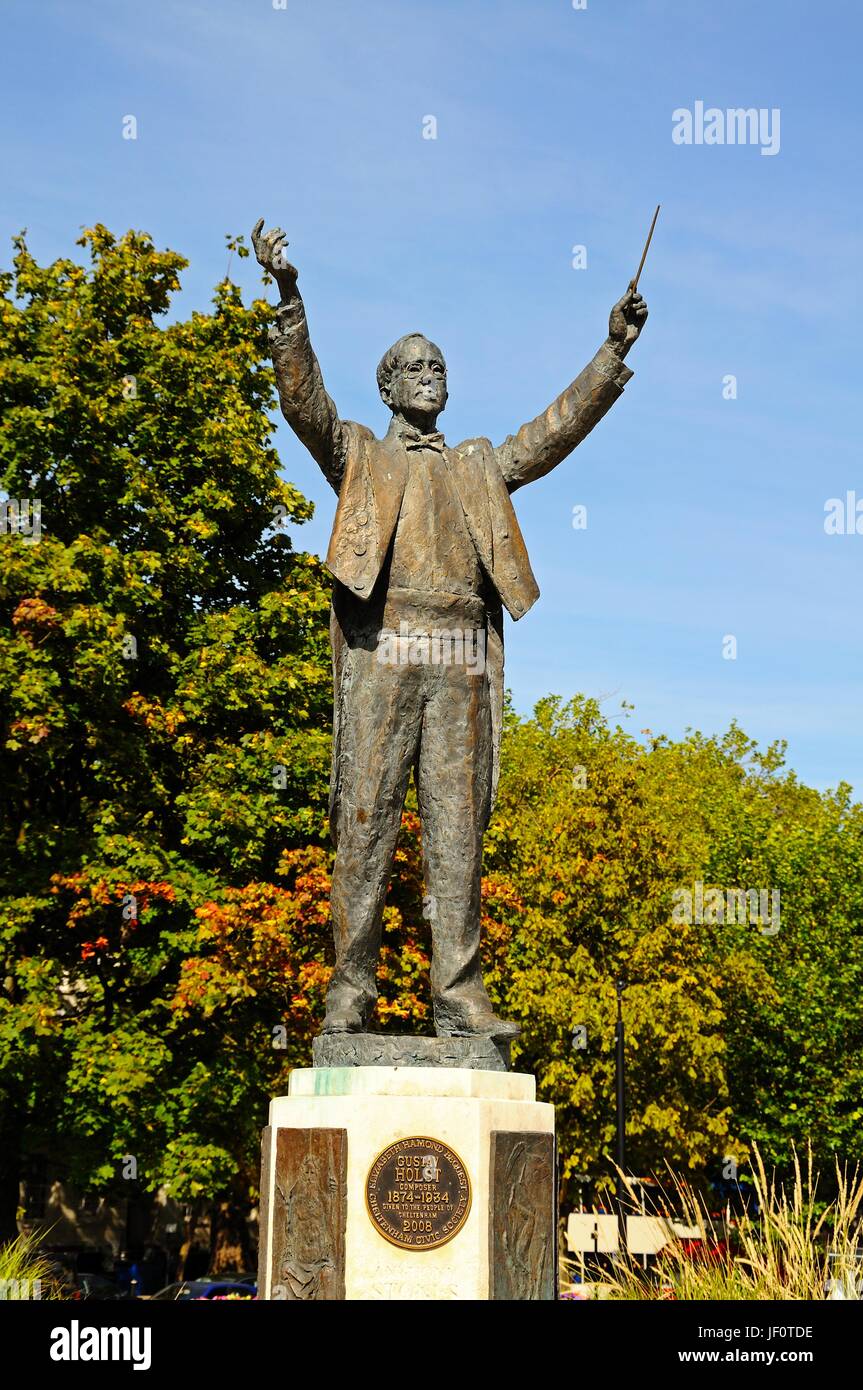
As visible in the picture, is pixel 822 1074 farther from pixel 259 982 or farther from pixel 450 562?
pixel 450 562

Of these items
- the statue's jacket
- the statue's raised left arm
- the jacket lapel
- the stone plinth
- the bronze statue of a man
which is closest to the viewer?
the stone plinth

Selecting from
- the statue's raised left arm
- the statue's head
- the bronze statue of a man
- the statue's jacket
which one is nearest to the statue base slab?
the bronze statue of a man

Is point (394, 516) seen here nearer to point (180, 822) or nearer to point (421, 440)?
point (421, 440)

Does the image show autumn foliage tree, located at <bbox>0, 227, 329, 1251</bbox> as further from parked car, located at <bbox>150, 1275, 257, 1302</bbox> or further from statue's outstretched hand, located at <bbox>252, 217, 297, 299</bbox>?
statue's outstretched hand, located at <bbox>252, 217, 297, 299</bbox>

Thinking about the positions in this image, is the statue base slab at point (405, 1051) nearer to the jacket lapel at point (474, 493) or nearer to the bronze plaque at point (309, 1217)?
the bronze plaque at point (309, 1217)

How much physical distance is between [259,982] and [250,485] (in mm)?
7179

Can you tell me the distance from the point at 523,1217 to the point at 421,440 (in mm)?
3546

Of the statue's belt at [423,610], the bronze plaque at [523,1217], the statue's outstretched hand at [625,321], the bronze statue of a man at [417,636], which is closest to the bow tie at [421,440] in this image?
the bronze statue of a man at [417,636]

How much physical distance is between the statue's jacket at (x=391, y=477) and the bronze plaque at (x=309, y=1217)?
5.26 feet

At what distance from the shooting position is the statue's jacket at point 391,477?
704 centimetres

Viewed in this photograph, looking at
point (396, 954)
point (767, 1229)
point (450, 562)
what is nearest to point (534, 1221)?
point (767, 1229)

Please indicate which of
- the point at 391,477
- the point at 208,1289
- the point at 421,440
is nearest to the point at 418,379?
the point at 421,440

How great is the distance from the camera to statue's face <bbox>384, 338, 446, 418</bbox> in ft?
24.6

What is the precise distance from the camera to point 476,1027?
666cm
